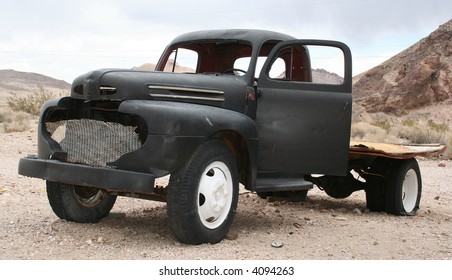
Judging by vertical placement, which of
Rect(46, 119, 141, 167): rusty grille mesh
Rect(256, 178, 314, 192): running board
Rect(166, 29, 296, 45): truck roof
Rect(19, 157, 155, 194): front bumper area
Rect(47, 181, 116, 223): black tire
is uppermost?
Rect(166, 29, 296, 45): truck roof

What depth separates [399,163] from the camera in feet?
27.2

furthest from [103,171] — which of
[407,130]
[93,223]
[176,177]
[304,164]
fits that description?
[407,130]

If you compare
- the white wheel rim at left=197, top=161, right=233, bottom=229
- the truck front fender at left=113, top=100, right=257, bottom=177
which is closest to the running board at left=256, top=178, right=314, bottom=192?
the white wheel rim at left=197, top=161, right=233, bottom=229

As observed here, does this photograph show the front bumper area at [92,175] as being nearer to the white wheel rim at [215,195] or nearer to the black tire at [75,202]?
the white wheel rim at [215,195]

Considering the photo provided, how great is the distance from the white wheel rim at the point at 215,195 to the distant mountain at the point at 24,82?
286 ft

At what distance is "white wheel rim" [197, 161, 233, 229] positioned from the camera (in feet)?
18.1

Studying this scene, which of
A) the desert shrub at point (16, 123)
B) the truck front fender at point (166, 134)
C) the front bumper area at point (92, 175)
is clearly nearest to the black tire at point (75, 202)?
the front bumper area at point (92, 175)

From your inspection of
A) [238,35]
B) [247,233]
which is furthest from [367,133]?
[247,233]

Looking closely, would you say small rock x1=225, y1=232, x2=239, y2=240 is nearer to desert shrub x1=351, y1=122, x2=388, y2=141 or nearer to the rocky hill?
desert shrub x1=351, y1=122, x2=388, y2=141

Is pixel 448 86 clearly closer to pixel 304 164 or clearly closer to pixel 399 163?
pixel 399 163

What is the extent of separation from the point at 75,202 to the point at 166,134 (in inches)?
72.6

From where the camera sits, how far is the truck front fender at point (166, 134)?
5.24 meters

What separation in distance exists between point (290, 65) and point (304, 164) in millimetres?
1242

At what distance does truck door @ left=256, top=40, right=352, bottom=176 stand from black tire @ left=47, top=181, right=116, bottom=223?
1.77 meters
